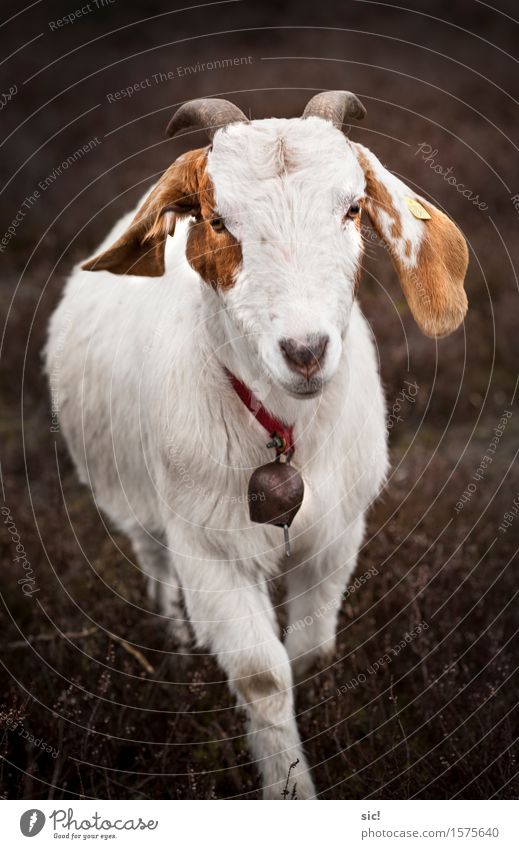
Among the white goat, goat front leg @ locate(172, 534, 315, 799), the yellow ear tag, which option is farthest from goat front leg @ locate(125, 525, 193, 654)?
the yellow ear tag

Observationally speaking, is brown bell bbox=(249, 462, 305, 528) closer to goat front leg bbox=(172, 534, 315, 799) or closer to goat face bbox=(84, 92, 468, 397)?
goat front leg bbox=(172, 534, 315, 799)

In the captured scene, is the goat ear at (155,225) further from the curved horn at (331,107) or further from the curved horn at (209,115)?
the curved horn at (331,107)

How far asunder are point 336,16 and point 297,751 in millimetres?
7458

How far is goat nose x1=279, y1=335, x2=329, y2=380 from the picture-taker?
2594mm

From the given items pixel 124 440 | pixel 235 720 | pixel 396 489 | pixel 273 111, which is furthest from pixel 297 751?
pixel 273 111

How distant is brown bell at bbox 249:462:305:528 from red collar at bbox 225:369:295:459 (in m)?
0.08

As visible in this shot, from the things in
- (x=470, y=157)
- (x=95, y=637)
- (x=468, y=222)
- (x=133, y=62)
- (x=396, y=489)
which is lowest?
(x=95, y=637)

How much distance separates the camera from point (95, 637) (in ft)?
14.6

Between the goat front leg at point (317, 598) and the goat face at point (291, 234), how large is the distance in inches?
39.0

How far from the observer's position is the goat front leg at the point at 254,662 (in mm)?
→ 3398

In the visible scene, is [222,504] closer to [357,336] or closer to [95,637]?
[357,336]

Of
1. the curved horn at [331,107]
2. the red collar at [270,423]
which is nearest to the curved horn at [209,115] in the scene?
the curved horn at [331,107]

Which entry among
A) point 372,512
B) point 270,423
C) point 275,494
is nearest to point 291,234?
point 270,423
